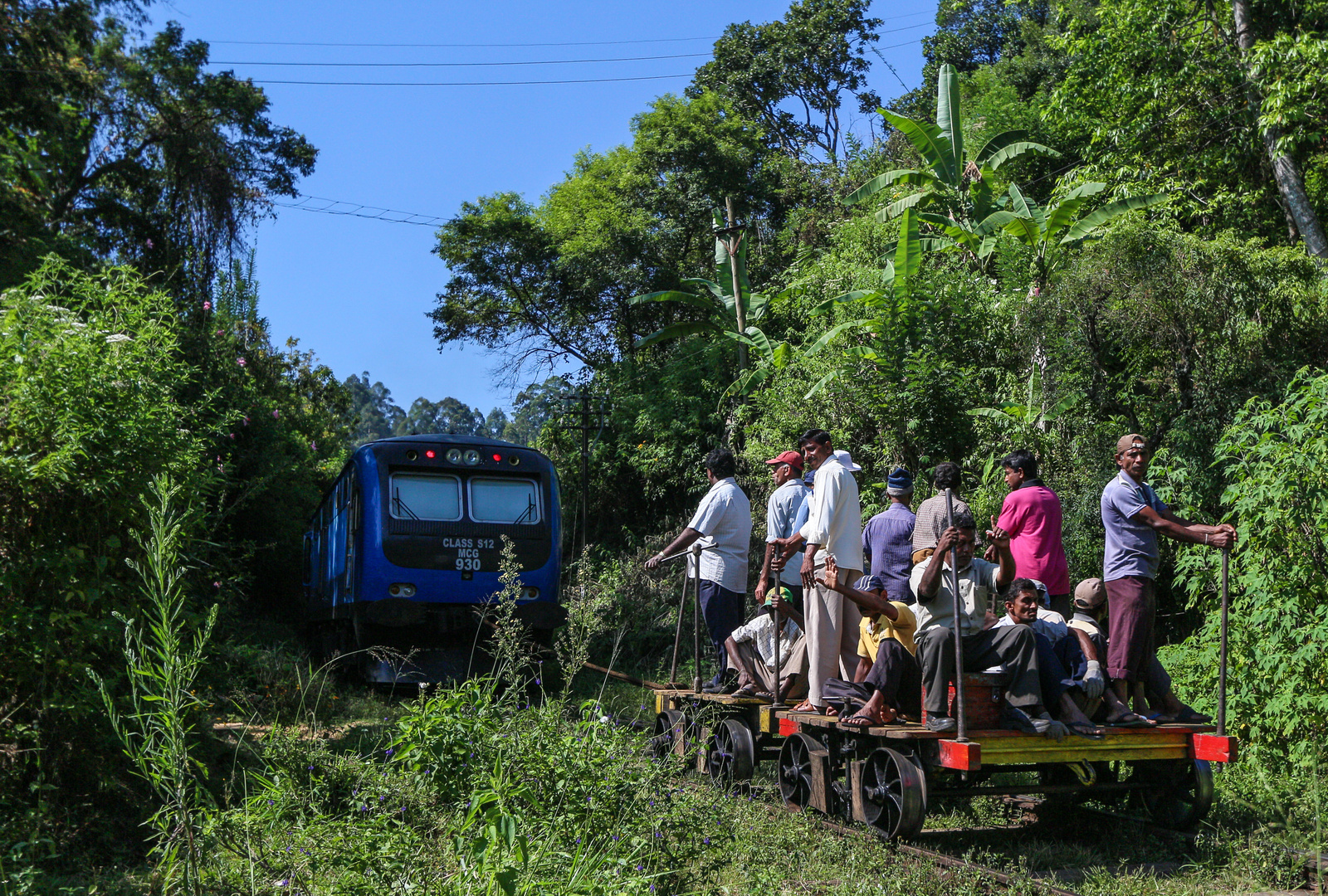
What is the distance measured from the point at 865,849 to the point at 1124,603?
2.27 m

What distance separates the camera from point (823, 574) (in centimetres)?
648

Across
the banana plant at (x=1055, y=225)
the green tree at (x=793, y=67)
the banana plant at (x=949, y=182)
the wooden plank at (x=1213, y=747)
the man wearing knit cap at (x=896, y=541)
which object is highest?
the green tree at (x=793, y=67)

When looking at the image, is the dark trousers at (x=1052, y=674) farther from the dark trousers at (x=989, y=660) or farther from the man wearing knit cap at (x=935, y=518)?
the man wearing knit cap at (x=935, y=518)

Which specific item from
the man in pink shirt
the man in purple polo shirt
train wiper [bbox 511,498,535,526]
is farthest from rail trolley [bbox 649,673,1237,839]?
train wiper [bbox 511,498,535,526]

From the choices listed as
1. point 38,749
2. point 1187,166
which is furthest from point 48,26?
point 1187,166

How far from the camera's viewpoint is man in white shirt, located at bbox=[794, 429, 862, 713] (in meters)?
6.50

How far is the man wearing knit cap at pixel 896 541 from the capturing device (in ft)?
22.5

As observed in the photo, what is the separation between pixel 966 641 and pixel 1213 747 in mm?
1417

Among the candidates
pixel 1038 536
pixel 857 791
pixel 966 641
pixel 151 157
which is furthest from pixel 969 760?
pixel 151 157

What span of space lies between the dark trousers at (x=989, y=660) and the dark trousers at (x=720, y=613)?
7.46ft

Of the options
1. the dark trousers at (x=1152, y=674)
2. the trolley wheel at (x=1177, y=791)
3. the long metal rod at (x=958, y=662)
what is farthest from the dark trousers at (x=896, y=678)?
the trolley wheel at (x=1177, y=791)

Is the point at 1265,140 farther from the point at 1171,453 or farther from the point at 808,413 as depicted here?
the point at 808,413

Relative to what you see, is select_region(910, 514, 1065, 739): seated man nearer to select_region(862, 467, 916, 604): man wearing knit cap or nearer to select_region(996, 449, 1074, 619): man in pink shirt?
select_region(862, 467, 916, 604): man wearing knit cap

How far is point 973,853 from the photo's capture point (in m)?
5.75
